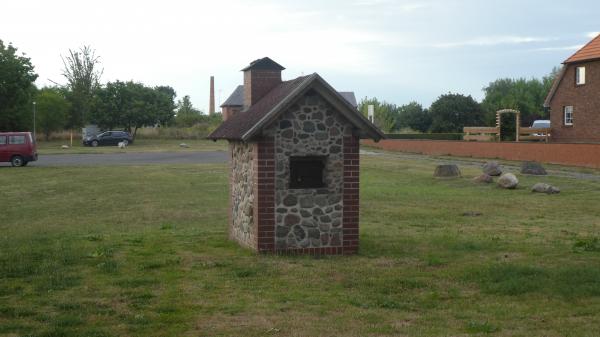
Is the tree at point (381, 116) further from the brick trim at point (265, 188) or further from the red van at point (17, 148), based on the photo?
the brick trim at point (265, 188)

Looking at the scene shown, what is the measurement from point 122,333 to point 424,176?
2847 cm

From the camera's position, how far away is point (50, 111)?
8544 cm

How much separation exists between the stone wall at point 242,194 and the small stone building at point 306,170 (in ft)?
0.19

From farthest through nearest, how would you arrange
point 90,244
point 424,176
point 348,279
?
point 424,176
point 90,244
point 348,279

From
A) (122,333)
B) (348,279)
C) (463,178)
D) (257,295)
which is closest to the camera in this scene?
(122,333)

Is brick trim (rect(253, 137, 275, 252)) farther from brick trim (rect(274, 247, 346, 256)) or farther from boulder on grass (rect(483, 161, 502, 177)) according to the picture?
boulder on grass (rect(483, 161, 502, 177))

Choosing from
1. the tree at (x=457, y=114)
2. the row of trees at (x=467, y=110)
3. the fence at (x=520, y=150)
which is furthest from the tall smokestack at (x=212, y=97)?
the fence at (x=520, y=150)

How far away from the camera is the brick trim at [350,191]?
1409 centimetres

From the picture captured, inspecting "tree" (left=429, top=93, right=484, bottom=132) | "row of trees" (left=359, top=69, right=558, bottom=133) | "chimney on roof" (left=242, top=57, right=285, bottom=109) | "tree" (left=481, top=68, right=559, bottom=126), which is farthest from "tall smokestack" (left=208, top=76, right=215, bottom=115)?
"chimney on roof" (left=242, top=57, right=285, bottom=109)

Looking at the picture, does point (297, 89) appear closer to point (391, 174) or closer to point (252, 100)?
point (252, 100)

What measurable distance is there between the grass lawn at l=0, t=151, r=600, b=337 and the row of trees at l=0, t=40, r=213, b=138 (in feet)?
167

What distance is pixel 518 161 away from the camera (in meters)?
45.3

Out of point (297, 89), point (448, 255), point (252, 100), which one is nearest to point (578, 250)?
point (448, 255)

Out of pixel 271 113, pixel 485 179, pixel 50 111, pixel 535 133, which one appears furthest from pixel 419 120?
pixel 271 113
